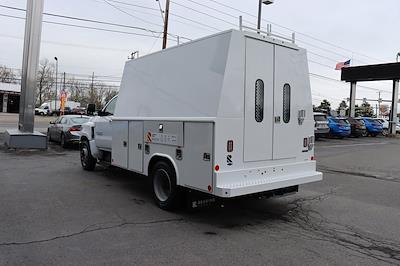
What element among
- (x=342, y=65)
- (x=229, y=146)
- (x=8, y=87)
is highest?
(x=342, y=65)

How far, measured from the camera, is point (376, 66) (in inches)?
1483

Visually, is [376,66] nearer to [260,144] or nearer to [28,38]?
[28,38]

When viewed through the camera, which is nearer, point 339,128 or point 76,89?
point 339,128

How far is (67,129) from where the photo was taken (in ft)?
56.7

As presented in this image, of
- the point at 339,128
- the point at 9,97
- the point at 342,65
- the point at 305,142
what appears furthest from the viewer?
the point at 9,97

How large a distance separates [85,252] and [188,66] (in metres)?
3.37

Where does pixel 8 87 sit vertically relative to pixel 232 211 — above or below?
above

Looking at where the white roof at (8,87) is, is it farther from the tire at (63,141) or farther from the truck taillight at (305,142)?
the truck taillight at (305,142)

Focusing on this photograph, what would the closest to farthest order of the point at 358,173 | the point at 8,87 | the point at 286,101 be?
the point at 286,101 < the point at 358,173 < the point at 8,87

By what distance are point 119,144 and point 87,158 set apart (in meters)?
2.90

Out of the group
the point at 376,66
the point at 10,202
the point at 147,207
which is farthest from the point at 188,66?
the point at 376,66

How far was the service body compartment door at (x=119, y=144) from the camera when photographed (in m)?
8.20

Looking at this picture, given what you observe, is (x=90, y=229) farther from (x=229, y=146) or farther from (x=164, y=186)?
(x=229, y=146)

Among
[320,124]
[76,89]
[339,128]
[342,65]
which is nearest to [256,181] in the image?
[320,124]
